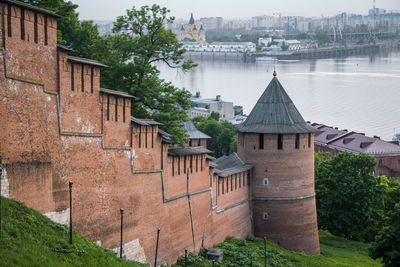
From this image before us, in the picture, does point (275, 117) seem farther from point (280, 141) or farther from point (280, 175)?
point (280, 175)

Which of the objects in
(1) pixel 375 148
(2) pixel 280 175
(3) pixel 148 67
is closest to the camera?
(3) pixel 148 67

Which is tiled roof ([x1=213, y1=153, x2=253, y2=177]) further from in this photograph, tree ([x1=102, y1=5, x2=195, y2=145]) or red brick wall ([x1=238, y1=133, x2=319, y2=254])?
tree ([x1=102, y1=5, x2=195, y2=145])

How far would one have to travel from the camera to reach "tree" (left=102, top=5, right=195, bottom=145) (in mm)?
18734

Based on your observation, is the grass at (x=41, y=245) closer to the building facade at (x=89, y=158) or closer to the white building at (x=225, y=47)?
the building facade at (x=89, y=158)

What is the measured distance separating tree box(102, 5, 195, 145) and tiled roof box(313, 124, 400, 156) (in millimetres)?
28124

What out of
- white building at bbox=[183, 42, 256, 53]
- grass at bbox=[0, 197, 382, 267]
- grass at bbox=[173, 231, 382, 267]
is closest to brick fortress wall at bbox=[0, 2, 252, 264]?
grass at bbox=[0, 197, 382, 267]

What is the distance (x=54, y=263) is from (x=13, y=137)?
9.76 ft

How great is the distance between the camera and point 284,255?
1956 cm

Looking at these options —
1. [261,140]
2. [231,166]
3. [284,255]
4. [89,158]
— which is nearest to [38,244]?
[89,158]

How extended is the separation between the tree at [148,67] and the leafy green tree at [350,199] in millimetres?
9438

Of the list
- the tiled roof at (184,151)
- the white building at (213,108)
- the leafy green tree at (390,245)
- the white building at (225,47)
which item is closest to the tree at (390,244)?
the leafy green tree at (390,245)

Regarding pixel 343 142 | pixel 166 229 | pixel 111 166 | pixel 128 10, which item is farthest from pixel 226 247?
pixel 343 142

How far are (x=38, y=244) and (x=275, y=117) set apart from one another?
13467 millimetres

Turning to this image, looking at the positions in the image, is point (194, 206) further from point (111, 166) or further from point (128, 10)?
point (128, 10)
